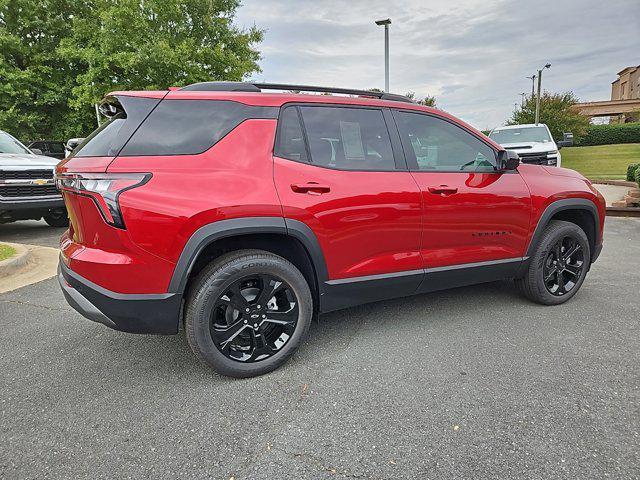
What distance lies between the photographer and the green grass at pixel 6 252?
4.95 m

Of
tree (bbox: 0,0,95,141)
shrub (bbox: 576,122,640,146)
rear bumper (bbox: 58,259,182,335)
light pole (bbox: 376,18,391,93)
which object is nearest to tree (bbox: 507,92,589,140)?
shrub (bbox: 576,122,640,146)

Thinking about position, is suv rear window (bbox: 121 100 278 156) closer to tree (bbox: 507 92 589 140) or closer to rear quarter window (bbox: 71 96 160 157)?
rear quarter window (bbox: 71 96 160 157)

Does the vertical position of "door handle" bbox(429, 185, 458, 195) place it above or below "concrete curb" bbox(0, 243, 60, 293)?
above

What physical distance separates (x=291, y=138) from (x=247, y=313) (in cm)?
115

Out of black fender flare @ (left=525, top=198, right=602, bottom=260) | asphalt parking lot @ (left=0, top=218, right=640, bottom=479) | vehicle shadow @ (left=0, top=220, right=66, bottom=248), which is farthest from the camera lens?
vehicle shadow @ (left=0, top=220, right=66, bottom=248)

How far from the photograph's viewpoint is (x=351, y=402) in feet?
7.51

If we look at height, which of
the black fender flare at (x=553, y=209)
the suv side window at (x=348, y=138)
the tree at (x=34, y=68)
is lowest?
the black fender flare at (x=553, y=209)

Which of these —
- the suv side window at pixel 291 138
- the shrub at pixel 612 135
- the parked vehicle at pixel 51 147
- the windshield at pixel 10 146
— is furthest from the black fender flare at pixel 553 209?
the shrub at pixel 612 135

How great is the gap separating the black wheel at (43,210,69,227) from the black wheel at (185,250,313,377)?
6.54 meters

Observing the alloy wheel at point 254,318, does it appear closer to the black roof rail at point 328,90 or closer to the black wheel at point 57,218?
the black roof rail at point 328,90

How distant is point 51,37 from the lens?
50.2ft

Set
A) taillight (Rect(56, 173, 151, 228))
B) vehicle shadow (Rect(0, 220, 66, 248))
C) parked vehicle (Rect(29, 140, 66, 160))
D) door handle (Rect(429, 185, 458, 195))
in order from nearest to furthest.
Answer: taillight (Rect(56, 173, 151, 228))
door handle (Rect(429, 185, 458, 195))
vehicle shadow (Rect(0, 220, 66, 248))
parked vehicle (Rect(29, 140, 66, 160))

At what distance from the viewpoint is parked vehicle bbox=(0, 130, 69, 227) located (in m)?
6.43

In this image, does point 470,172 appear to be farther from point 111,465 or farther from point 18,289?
point 18,289
